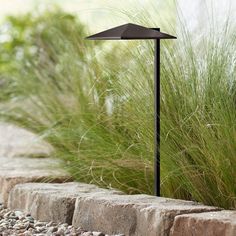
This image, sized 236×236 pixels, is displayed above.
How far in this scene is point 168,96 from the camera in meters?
3.77

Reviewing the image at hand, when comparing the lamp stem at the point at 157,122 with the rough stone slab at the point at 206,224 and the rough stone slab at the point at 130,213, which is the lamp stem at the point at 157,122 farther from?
the rough stone slab at the point at 206,224

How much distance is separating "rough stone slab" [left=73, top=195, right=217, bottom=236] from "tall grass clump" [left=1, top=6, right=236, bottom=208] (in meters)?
0.22

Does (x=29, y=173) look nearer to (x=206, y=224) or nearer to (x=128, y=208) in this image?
(x=128, y=208)

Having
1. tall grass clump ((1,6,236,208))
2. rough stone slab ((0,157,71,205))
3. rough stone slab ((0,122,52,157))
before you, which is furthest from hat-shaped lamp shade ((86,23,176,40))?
rough stone slab ((0,122,52,157))

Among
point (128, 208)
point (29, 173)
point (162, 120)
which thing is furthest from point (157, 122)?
point (29, 173)

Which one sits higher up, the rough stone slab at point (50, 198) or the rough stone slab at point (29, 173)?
the rough stone slab at point (29, 173)

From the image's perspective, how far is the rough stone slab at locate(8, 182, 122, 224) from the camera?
3629mm

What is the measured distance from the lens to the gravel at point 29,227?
3451 millimetres

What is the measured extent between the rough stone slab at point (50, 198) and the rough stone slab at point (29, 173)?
0.14 meters

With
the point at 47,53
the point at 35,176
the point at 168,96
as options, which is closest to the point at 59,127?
the point at 35,176

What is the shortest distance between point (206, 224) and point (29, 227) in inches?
42.5

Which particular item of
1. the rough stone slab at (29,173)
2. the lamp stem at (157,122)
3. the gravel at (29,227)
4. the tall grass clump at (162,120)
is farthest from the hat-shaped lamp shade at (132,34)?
the rough stone slab at (29,173)

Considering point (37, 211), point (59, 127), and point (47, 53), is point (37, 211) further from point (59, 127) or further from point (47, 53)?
point (47, 53)

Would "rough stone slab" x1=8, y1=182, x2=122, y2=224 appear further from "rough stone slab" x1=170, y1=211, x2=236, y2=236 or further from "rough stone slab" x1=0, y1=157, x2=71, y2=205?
"rough stone slab" x1=170, y1=211, x2=236, y2=236
